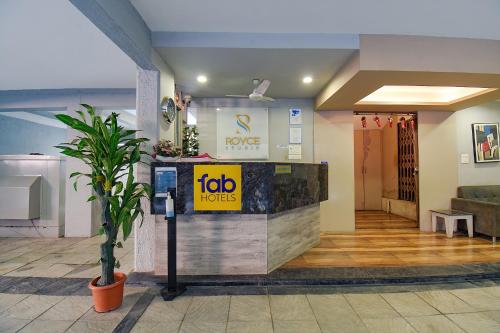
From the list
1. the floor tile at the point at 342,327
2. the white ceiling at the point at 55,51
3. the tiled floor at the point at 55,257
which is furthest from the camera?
the tiled floor at the point at 55,257

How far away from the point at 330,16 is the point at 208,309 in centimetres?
333

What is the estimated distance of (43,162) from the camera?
15.4 ft

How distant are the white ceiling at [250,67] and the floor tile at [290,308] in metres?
2.90

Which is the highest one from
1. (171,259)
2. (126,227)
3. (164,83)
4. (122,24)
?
(122,24)

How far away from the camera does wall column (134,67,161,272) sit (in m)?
2.93

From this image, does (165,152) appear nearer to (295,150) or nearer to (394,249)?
(295,150)

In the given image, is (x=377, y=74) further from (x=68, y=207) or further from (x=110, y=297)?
(x=68, y=207)

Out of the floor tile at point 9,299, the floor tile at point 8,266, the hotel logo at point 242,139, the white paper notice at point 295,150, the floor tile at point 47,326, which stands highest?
the hotel logo at point 242,139

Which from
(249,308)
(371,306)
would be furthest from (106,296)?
(371,306)

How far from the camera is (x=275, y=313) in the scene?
7.25 feet

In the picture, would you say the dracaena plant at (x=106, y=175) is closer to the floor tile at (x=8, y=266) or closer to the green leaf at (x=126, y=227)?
the green leaf at (x=126, y=227)

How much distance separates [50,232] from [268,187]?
4.64 m

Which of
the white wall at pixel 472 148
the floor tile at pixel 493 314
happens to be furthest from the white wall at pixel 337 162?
the floor tile at pixel 493 314

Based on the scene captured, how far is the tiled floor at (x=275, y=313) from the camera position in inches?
79.7
